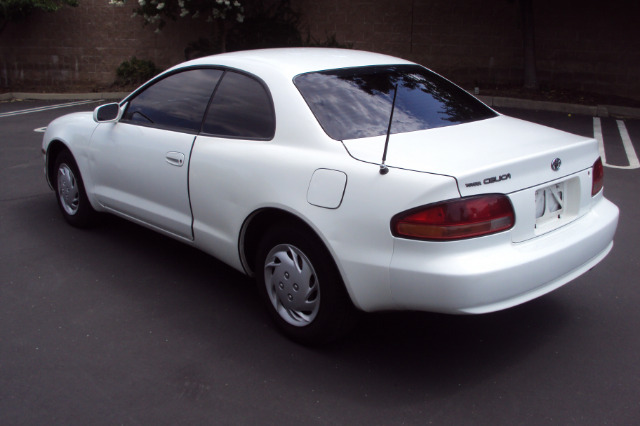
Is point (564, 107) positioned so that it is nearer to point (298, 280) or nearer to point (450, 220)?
point (298, 280)

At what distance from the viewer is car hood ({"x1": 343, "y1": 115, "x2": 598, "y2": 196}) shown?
310 centimetres

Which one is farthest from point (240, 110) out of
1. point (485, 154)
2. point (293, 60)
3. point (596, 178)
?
point (596, 178)

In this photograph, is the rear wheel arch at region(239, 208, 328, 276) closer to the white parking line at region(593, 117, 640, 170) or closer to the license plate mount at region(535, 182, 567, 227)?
the license plate mount at region(535, 182, 567, 227)

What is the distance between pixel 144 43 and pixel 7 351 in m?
13.6

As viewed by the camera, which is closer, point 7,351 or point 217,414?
point 217,414

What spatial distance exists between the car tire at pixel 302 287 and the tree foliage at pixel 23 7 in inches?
549

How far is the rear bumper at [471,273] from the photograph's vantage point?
2980 millimetres

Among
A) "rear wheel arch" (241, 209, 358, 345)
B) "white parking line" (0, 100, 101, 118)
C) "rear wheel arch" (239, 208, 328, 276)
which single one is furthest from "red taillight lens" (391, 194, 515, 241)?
"white parking line" (0, 100, 101, 118)

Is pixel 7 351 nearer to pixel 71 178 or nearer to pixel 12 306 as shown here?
pixel 12 306

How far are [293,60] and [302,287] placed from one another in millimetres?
1475

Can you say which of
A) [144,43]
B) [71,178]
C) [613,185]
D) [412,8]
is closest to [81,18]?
[144,43]

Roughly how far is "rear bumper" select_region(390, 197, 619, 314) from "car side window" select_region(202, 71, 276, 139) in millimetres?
1209

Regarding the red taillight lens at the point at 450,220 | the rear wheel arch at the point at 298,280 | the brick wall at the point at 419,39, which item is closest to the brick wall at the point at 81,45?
the brick wall at the point at 419,39

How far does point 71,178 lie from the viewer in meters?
5.48
